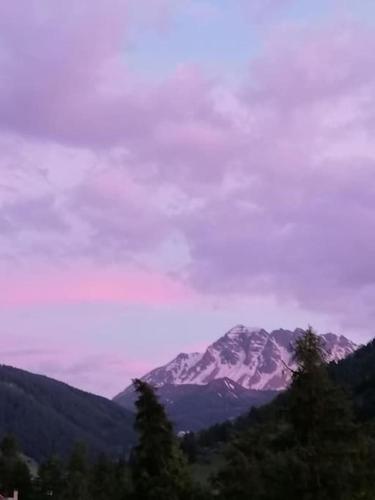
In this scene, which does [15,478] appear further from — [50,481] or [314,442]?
[314,442]

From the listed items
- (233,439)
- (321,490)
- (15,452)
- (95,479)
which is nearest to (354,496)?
(321,490)

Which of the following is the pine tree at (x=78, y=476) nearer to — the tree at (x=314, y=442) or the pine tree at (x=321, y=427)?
the tree at (x=314, y=442)

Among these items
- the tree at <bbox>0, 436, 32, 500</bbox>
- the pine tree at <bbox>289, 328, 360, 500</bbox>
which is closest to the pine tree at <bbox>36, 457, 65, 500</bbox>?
the tree at <bbox>0, 436, 32, 500</bbox>

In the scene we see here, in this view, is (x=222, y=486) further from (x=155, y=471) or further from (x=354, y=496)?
(x=354, y=496)

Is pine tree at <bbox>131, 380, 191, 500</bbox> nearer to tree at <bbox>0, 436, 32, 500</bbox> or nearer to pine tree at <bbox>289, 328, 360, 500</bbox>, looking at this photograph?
pine tree at <bbox>289, 328, 360, 500</bbox>

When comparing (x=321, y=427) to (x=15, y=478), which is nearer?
(x=321, y=427)

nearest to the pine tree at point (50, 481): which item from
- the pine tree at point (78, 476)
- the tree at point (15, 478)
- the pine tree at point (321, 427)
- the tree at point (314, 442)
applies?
the tree at point (15, 478)

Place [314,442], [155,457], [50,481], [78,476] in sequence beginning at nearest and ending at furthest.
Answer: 1. [314,442]
2. [155,457]
3. [78,476]
4. [50,481]

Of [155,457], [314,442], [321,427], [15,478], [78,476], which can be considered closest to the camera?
[314,442]

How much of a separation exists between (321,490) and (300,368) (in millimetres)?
4435

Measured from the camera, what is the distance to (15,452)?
6698 inches

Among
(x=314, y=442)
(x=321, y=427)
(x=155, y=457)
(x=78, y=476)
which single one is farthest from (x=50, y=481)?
(x=314, y=442)

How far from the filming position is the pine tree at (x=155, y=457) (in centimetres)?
5834

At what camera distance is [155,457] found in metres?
59.1
